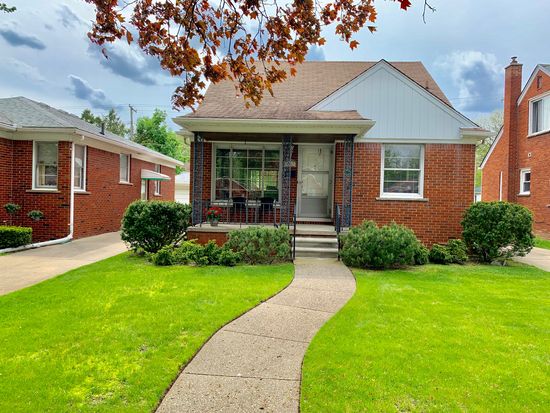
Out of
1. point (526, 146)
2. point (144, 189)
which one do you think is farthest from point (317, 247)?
point (526, 146)

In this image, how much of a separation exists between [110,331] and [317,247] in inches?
249

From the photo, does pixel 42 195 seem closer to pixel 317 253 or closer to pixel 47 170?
pixel 47 170

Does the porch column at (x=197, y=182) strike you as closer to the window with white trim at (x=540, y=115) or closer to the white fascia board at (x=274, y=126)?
the white fascia board at (x=274, y=126)

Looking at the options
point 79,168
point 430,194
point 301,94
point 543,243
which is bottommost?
point 543,243

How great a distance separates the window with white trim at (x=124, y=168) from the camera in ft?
55.8

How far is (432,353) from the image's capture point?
3.86 m

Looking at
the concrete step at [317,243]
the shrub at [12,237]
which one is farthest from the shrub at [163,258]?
the shrub at [12,237]

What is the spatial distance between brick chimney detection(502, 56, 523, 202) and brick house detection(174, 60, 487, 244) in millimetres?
10383

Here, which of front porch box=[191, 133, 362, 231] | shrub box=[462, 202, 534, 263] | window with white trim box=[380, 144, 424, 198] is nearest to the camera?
shrub box=[462, 202, 534, 263]

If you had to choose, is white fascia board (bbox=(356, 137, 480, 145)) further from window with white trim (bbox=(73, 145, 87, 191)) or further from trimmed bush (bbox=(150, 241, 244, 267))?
window with white trim (bbox=(73, 145, 87, 191))

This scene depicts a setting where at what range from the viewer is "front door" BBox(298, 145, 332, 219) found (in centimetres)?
1176

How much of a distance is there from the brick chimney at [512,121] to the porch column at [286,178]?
14415mm

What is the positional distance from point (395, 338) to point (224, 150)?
29.0ft

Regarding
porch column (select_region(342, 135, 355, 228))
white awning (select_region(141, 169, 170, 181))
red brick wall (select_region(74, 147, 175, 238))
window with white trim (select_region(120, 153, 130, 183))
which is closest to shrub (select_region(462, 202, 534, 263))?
porch column (select_region(342, 135, 355, 228))
